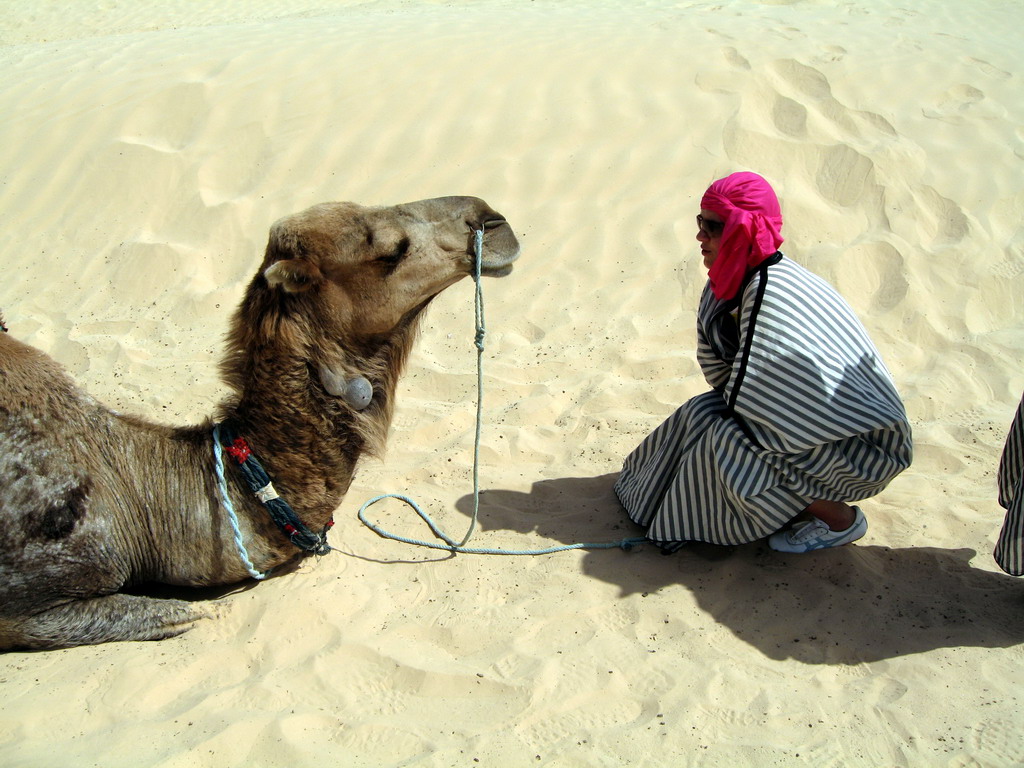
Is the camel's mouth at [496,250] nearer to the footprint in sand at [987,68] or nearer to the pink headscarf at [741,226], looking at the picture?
the pink headscarf at [741,226]

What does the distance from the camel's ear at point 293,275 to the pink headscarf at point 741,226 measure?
5.62ft

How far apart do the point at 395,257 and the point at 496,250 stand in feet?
1.37

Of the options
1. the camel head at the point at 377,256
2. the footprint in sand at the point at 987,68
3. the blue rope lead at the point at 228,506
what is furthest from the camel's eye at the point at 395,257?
the footprint in sand at the point at 987,68

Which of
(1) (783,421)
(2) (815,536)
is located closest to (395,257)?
(1) (783,421)

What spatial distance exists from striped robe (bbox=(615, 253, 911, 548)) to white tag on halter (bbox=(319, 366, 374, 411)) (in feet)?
4.94

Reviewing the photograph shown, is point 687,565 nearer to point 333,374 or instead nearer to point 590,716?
point 590,716

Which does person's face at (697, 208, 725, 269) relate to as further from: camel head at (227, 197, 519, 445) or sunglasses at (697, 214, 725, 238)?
camel head at (227, 197, 519, 445)

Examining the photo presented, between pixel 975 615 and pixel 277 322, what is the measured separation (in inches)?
121

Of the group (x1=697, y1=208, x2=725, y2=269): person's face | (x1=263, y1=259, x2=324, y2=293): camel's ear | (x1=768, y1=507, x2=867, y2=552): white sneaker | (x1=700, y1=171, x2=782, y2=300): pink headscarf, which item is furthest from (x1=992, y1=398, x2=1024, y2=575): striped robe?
(x1=263, y1=259, x2=324, y2=293): camel's ear

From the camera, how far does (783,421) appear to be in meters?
3.70

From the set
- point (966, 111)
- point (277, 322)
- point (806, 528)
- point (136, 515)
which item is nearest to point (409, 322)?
point (277, 322)

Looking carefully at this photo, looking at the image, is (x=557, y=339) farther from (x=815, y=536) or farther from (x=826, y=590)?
(x=826, y=590)

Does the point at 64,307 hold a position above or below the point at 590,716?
below

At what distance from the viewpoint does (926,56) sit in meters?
8.56
